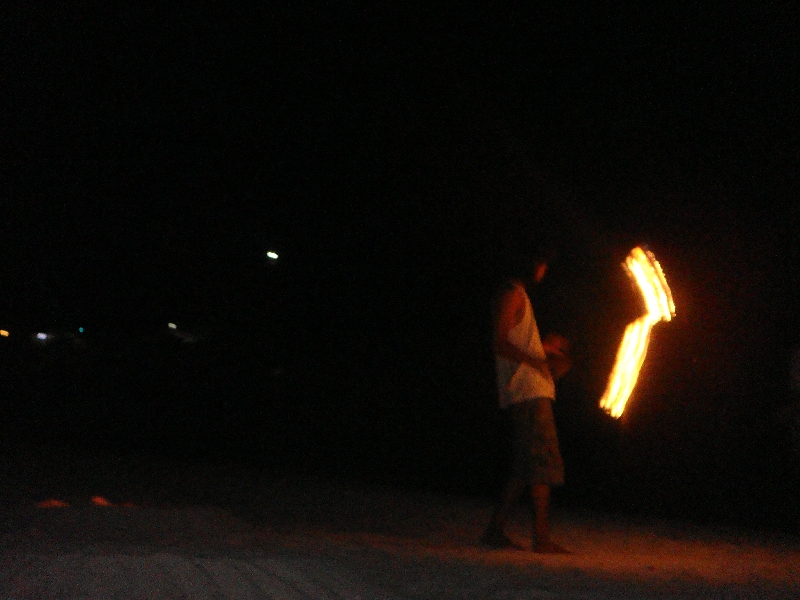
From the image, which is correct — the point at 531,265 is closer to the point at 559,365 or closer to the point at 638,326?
the point at 559,365

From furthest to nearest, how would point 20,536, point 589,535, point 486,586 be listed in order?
point 589,535
point 20,536
point 486,586

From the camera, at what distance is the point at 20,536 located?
16.3 ft

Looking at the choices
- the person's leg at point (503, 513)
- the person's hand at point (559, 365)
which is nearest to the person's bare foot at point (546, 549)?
the person's leg at point (503, 513)

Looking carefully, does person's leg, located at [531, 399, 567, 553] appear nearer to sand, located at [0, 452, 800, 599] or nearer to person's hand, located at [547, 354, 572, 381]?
sand, located at [0, 452, 800, 599]

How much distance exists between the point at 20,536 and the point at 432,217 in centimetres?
1157

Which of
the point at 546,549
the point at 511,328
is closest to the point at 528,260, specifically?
the point at 511,328

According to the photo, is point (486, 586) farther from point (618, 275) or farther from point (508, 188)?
point (508, 188)

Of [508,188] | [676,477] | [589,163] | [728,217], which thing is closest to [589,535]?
[676,477]

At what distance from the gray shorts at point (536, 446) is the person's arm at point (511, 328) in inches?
9.9

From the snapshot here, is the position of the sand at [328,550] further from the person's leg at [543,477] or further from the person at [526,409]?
the person at [526,409]

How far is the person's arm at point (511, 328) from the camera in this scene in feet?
18.0

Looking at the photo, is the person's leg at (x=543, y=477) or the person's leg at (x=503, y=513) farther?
the person's leg at (x=503, y=513)

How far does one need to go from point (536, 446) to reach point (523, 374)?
46cm

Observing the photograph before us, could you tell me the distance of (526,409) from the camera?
5.56 meters
